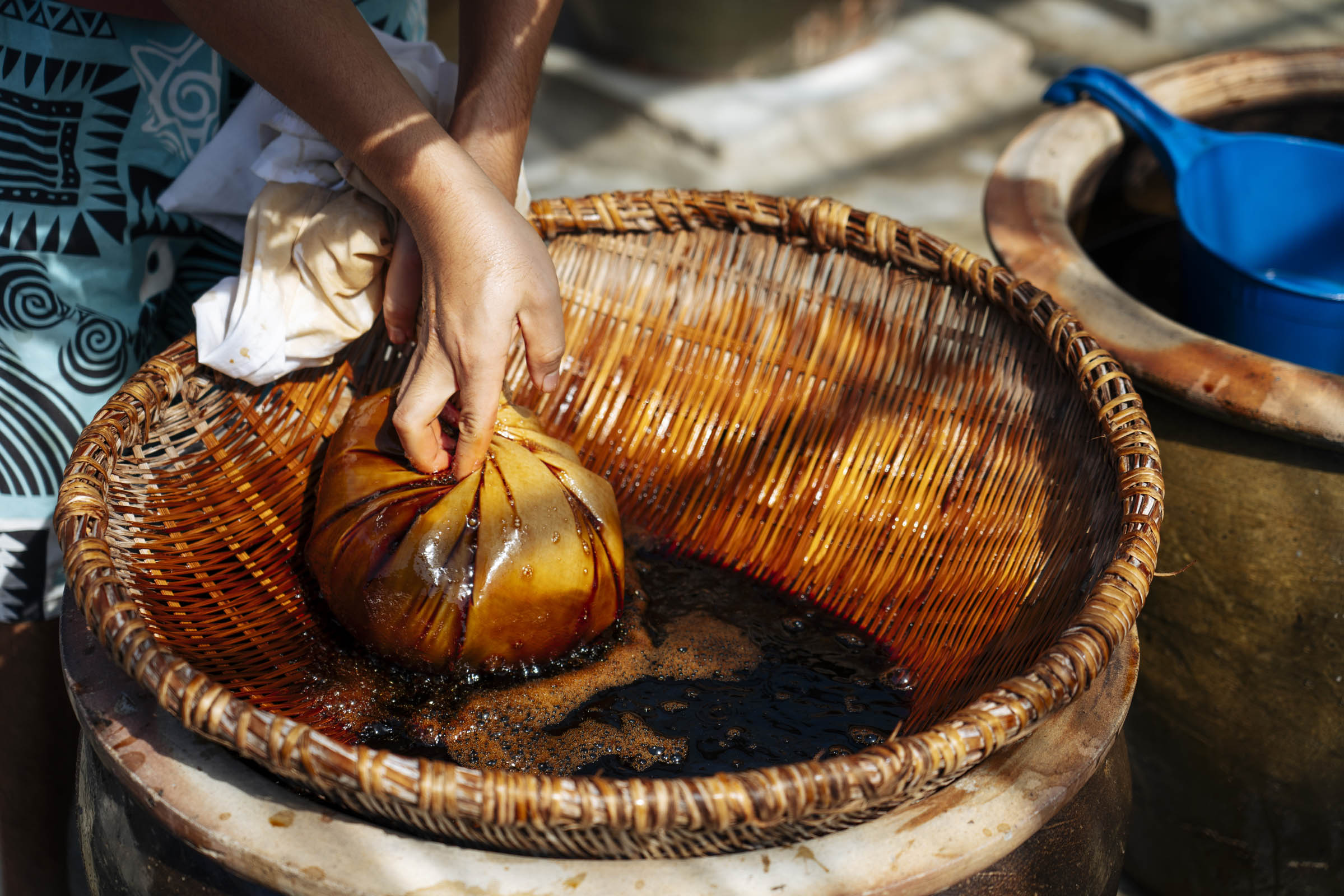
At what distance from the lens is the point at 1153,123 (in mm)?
2076

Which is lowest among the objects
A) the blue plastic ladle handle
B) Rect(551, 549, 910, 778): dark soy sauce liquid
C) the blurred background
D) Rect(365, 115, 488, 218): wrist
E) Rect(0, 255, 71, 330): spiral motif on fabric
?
Rect(551, 549, 910, 778): dark soy sauce liquid

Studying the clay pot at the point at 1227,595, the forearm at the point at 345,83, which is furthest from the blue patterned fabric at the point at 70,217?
the clay pot at the point at 1227,595

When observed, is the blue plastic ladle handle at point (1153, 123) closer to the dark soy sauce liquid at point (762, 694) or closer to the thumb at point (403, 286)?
the dark soy sauce liquid at point (762, 694)

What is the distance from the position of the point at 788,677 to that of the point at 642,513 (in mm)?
431

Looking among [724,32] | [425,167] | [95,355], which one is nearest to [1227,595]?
[425,167]

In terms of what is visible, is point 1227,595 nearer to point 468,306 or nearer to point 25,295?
point 468,306

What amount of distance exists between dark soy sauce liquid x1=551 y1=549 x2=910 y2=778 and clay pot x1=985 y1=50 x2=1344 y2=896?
1.70ft

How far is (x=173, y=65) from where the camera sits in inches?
62.9

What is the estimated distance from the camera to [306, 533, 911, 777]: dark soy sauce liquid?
137cm

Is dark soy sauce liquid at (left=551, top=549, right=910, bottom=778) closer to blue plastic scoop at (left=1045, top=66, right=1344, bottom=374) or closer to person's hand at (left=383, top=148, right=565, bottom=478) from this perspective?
person's hand at (left=383, top=148, right=565, bottom=478)

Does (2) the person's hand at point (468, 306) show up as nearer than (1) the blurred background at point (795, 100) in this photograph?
Yes

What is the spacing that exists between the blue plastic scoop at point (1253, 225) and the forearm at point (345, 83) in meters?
1.22

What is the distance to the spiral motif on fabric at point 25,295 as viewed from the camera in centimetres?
151

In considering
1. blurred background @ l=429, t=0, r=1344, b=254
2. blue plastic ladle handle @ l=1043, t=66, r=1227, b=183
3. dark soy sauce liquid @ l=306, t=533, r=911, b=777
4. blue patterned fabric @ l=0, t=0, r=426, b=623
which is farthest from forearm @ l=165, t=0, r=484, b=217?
blurred background @ l=429, t=0, r=1344, b=254
